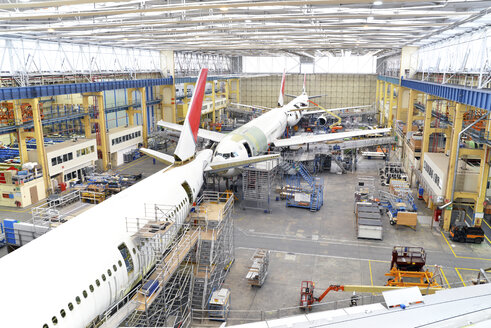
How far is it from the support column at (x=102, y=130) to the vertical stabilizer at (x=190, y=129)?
22.7 metres

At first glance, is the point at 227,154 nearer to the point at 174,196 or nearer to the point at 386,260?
the point at 174,196

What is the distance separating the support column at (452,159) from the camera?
30172mm

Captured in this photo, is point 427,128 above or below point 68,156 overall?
above

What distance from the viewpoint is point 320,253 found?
28.1 m

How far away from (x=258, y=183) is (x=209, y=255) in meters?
15.0

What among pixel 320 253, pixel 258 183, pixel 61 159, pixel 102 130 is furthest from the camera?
pixel 102 130

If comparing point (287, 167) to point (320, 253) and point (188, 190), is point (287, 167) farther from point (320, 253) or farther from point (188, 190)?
point (188, 190)

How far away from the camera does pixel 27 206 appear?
3709cm

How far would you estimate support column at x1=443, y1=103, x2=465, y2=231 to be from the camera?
30172mm

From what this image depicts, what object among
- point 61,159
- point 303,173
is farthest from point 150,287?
point 303,173

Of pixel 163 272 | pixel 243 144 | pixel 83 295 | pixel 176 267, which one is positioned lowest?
pixel 176 267

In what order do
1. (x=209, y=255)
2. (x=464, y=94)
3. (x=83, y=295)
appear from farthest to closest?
(x=464, y=94) → (x=209, y=255) → (x=83, y=295)

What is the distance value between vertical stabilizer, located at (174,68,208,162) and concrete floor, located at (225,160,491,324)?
8248mm

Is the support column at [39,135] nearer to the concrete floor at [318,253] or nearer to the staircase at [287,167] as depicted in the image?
the concrete floor at [318,253]
